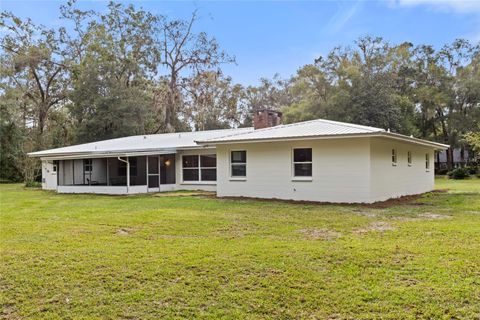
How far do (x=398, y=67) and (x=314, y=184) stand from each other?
2869 cm

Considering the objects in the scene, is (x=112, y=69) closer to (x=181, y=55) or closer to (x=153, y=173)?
(x=181, y=55)

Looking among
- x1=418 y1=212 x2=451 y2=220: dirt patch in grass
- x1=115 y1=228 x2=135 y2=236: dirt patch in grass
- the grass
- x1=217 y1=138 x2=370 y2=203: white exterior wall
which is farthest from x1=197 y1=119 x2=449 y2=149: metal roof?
x1=115 y1=228 x2=135 y2=236: dirt patch in grass

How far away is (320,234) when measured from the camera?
7625mm

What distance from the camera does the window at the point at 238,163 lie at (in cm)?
1524

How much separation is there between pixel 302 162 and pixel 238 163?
277 centimetres

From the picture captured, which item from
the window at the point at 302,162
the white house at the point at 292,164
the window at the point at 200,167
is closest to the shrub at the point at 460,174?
the white house at the point at 292,164

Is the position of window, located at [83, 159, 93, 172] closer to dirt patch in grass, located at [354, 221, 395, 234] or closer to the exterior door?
the exterior door

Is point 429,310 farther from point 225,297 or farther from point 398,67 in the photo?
point 398,67

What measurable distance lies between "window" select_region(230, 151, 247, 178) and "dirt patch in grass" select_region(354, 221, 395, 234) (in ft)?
22.9

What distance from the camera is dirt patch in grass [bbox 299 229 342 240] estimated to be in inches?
288

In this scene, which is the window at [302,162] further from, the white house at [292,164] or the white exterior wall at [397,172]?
the white exterior wall at [397,172]

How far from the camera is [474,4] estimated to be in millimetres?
14406

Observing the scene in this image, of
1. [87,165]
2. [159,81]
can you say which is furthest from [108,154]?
[159,81]

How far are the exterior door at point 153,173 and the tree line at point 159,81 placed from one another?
43.7 ft
